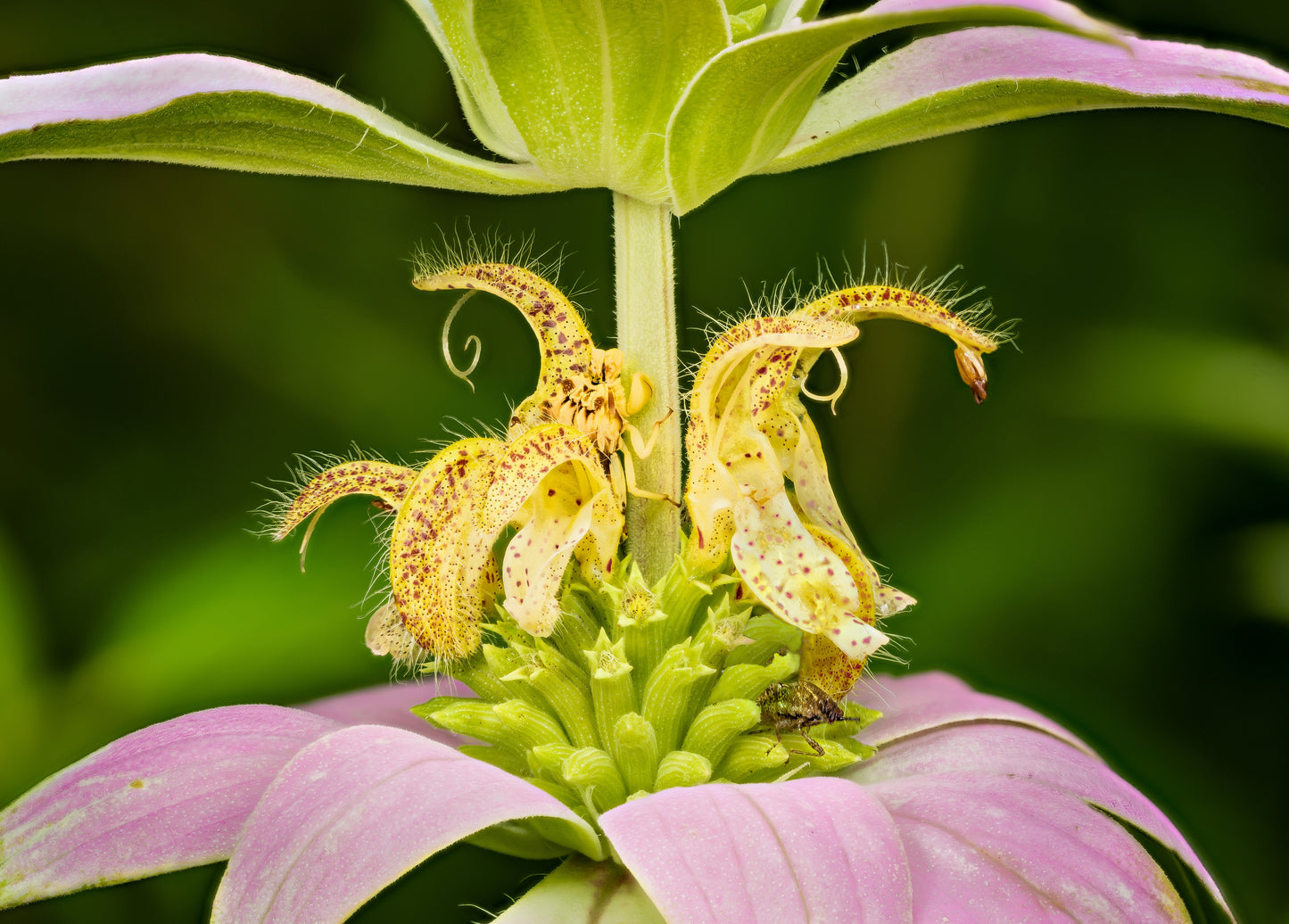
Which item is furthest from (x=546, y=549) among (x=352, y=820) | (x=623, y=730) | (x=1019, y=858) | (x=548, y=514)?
(x=1019, y=858)

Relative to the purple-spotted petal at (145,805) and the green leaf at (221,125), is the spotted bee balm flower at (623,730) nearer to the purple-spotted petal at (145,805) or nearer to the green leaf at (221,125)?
the purple-spotted petal at (145,805)

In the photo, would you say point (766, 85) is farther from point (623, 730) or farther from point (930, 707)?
point (930, 707)

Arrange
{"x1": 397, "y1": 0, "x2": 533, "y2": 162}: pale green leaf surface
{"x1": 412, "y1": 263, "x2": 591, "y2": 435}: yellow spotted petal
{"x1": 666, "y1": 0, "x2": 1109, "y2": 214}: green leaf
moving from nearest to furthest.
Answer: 1. {"x1": 666, "y1": 0, "x2": 1109, "y2": 214}: green leaf
2. {"x1": 397, "y1": 0, "x2": 533, "y2": 162}: pale green leaf surface
3. {"x1": 412, "y1": 263, "x2": 591, "y2": 435}: yellow spotted petal

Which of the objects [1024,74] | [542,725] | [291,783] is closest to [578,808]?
[542,725]

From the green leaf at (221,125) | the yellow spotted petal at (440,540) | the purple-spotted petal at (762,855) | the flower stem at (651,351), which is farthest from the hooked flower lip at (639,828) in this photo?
the green leaf at (221,125)

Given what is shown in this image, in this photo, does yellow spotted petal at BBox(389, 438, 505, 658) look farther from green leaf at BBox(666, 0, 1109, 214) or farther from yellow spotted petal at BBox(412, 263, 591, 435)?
green leaf at BBox(666, 0, 1109, 214)

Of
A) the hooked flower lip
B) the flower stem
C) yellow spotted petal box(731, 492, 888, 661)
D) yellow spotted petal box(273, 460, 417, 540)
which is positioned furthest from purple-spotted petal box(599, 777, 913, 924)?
yellow spotted petal box(273, 460, 417, 540)
